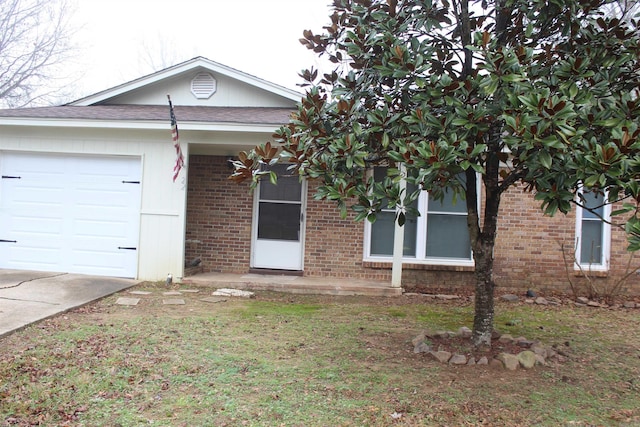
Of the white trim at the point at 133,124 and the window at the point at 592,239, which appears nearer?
the white trim at the point at 133,124

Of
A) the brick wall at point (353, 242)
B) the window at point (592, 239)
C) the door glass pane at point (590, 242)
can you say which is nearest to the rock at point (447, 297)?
the brick wall at point (353, 242)

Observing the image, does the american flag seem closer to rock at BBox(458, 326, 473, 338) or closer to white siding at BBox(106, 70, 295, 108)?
white siding at BBox(106, 70, 295, 108)

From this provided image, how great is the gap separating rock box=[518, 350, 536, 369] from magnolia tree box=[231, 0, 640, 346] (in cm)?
39

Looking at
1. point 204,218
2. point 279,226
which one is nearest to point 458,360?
point 279,226

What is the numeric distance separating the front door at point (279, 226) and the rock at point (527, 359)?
5257mm

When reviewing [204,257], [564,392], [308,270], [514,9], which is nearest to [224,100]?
[204,257]

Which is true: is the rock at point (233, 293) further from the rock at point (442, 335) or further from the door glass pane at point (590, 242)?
the door glass pane at point (590, 242)

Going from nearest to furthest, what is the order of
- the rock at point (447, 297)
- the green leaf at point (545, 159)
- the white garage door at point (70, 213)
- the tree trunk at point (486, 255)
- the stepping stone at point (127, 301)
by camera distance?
the green leaf at point (545, 159), the tree trunk at point (486, 255), the stepping stone at point (127, 301), the rock at point (447, 297), the white garage door at point (70, 213)

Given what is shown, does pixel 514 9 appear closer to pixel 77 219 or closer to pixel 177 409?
pixel 177 409

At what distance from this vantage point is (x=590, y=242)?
9188 millimetres

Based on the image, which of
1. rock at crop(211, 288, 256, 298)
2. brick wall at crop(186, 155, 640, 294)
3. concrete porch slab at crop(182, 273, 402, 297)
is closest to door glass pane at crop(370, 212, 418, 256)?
brick wall at crop(186, 155, 640, 294)

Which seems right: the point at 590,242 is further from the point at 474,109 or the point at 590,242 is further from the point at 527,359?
the point at 474,109

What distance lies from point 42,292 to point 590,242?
8983 millimetres

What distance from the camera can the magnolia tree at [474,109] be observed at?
3543mm
